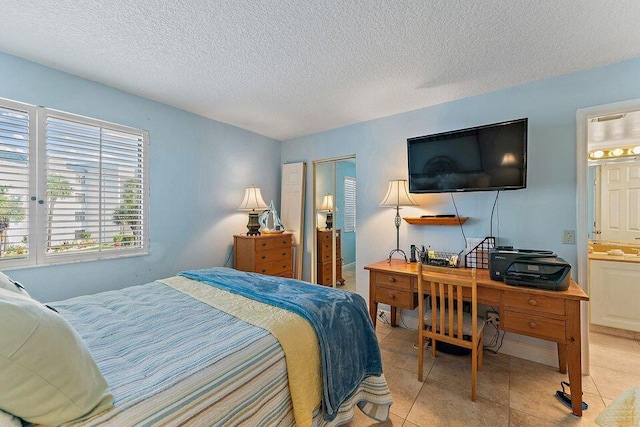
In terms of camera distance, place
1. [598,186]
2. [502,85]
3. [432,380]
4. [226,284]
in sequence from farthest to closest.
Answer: [598,186], [502,85], [432,380], [226,284]

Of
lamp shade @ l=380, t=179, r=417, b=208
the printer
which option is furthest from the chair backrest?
lamp shade @ l=380, t=179, r=417, b=208

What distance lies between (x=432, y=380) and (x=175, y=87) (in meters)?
3.37

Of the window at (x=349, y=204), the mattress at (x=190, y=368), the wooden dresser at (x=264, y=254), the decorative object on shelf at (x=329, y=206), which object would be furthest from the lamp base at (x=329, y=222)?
the mattress at (x=190, y=368)

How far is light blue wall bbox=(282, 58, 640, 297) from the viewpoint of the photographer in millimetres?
2217

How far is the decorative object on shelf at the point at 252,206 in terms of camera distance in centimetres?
353

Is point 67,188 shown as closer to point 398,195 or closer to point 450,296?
point 398,195

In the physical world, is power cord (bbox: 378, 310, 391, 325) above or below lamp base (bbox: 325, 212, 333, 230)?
below

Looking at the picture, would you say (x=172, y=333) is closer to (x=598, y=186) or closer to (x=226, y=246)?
(x=226, y=246)

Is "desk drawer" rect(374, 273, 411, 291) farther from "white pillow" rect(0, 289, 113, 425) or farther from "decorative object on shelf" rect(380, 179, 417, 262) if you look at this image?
"white pillow" rect(0, 289, 113, 425)

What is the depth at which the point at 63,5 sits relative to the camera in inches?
60.0

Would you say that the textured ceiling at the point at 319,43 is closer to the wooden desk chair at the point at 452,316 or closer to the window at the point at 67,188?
the window at the point at 67,188

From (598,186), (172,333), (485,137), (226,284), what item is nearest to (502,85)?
(485,137)

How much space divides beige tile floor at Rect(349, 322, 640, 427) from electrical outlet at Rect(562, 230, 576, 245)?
106 cm

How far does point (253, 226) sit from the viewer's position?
3.52 metres
